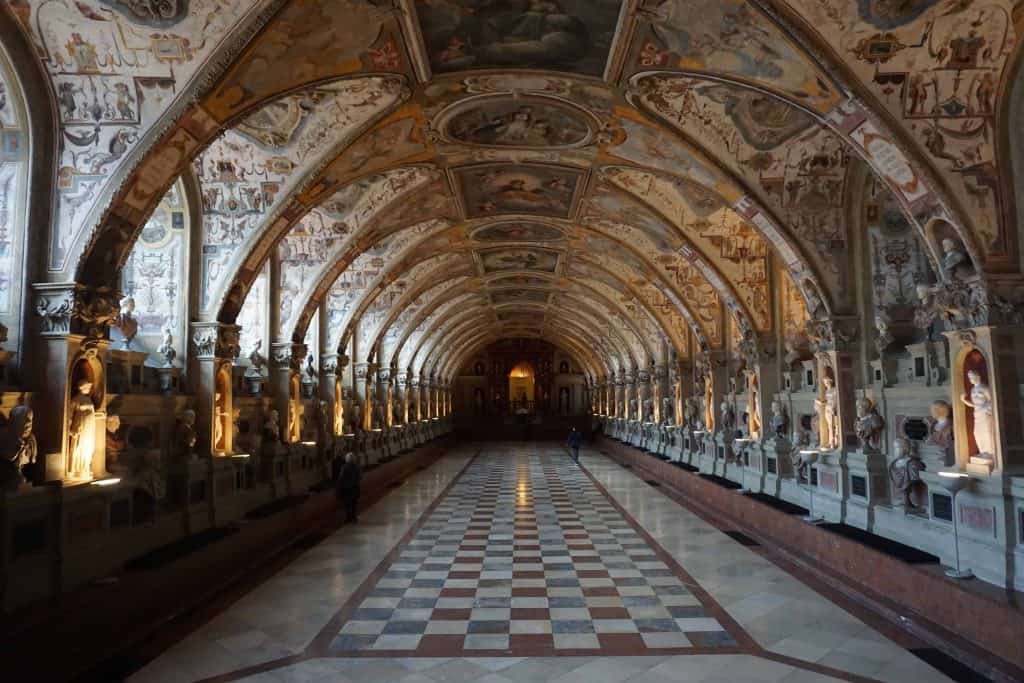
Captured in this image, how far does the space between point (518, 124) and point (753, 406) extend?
873 centimetres

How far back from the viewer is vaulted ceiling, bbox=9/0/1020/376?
7.45 m

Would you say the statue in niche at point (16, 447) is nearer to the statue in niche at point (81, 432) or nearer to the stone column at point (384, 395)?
the statue in niche at point (81, 432)

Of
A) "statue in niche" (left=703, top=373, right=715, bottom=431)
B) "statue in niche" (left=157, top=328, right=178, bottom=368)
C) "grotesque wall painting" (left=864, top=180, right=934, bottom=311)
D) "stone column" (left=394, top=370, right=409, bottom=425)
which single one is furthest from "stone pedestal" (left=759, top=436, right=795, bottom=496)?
"stone column" (left=394, top=370, right=409, bottom=425)

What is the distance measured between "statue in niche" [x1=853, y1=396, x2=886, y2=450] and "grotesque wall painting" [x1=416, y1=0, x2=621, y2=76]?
6.37m

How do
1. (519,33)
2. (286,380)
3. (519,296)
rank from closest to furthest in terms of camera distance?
(519,33), (286,380), (519,296)

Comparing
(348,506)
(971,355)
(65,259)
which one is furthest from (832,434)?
(65,259)

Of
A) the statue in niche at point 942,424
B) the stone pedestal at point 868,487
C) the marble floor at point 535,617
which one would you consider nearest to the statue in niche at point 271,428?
the marble floor at point 535,617

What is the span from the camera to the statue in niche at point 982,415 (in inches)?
302

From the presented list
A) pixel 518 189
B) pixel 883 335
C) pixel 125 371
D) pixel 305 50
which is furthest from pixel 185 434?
pixel 883 335

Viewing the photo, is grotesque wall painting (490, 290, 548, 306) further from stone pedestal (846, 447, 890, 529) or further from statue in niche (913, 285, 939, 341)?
statue in niche (913, 285, 939, 341)

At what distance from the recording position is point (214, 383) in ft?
37.8

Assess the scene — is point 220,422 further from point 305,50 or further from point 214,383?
point 305,50

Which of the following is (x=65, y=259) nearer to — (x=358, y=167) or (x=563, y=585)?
(x=358, y=167)

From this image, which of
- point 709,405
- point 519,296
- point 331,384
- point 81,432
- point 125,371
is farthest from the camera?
point 519,296
